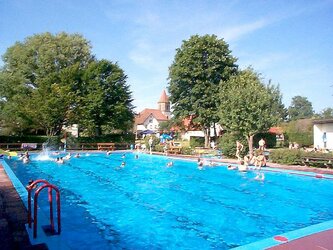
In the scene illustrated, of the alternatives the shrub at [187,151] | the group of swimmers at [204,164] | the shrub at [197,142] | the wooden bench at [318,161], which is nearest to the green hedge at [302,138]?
the shrub at [197,142]

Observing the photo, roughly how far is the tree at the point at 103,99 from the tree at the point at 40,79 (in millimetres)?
2084

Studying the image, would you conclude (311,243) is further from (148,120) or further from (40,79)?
(148,120)

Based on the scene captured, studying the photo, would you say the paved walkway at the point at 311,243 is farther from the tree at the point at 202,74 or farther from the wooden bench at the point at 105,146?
the wooden bench at the point at 105,146

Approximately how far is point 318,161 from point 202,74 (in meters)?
20.6

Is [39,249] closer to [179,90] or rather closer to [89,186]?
[89,186]

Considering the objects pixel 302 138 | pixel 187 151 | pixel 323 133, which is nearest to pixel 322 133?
pixel 323 133

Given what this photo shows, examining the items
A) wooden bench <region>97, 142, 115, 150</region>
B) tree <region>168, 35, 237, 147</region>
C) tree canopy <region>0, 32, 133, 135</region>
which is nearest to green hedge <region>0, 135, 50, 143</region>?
tree canopy <region>0, 32, 133, 135</region>

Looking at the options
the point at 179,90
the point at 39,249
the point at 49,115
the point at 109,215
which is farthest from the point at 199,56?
the point at 39,249

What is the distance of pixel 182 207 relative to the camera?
11883 millimetres

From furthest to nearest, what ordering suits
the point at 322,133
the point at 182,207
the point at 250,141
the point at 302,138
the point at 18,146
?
the point at 302,138 → the point at 18,146 → the point at 322,133 → the point at 250,141 → the point at 182,207

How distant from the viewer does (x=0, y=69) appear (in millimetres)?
44531

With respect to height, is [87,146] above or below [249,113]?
below

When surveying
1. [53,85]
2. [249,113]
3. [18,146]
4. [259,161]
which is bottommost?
[259,161]

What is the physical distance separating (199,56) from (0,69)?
30.3 meters
